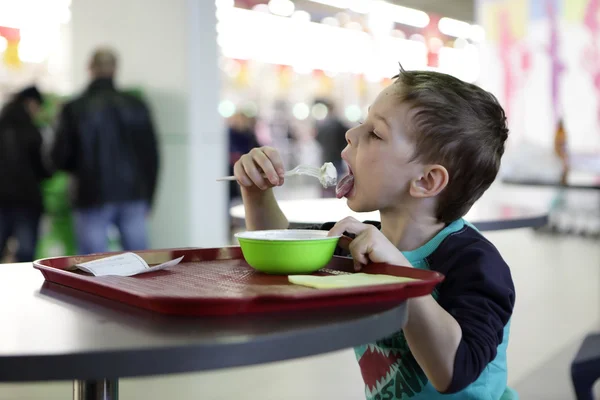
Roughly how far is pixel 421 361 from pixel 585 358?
107 centimetres

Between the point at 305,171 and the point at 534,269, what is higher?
the point at 305,171

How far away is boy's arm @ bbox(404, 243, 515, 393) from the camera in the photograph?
87cm

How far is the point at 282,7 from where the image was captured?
1062 centimetres

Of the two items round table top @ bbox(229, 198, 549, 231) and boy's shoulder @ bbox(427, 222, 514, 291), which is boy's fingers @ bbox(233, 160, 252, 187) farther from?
round table top @ bbox(229, 198, 549, 231)

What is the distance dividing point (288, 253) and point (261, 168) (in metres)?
0.30

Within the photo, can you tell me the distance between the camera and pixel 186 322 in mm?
667

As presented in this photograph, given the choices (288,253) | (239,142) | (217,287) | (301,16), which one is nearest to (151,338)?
→ (217,287)

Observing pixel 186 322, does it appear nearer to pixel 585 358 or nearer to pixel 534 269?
pixel 585 358

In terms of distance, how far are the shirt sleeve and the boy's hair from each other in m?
0.12

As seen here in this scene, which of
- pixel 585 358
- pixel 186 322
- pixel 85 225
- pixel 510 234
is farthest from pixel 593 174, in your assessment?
pixel 186 322

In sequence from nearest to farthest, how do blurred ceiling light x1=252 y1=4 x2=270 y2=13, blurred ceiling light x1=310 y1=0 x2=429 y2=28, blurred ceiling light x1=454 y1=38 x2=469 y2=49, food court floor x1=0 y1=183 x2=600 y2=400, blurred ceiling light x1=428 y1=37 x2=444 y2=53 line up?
food court floor x1=0 y1=183 x2=600 y2=400 < blurred ceiling light x1=252 y1=4 x2=270 y2=13 < blurred ceiling light x1=310 y1=0 x2=429 y2=28 < blurred ceiling light x1=428 y1=37 x2=444 y2=53 < blurred ceiling light x1=454 y1=38 x2=469 y2=49

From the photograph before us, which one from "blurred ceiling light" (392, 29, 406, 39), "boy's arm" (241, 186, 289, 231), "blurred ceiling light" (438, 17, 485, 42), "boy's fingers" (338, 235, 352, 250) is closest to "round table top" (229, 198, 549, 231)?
"boy's arm" (241, 186, 289, 231)

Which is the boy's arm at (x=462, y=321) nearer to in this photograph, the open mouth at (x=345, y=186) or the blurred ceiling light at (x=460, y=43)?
the open mouth at (x=345, y=186)

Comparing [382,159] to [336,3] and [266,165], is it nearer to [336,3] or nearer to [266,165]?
[266,165]
